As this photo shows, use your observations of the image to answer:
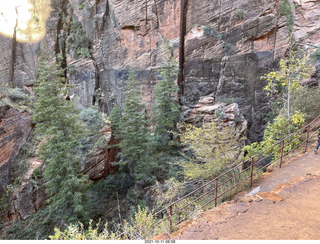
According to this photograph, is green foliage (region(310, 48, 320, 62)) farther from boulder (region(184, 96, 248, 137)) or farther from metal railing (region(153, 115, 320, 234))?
metal railing (region(153, 115, 320, 234))

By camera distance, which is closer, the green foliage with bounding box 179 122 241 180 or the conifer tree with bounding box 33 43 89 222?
the green foliage with bounding box 179 122 241 180

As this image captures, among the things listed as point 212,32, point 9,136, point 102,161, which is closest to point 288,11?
point 212,32

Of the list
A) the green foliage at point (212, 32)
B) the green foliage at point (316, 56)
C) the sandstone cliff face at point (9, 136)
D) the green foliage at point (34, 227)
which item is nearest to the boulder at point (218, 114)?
the green foliage at point (212, 32)

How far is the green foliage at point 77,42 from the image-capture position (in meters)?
21.8

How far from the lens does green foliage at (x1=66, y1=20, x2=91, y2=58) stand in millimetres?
21828

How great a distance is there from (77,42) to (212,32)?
52.4 ft

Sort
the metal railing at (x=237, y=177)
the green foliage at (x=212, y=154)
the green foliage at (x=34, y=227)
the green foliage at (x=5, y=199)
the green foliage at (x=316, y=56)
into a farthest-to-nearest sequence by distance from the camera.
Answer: the green foliage at (x=316, y=56), the green foliage at (x=5, y=199), the green foliage at (x=34, y=227), the green foliage at (x=212, y=154), the metal railing at (x=237, y=177)

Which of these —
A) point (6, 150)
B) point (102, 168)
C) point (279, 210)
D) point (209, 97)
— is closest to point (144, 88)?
point (209, 97)

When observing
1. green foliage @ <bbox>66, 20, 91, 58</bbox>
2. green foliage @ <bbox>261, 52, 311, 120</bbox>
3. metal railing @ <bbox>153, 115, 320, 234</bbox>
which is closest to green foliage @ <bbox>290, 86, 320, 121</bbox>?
metal railing @ <bbox>153, 115, 320, 234</bbox>

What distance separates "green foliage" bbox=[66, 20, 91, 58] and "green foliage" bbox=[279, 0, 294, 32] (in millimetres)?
20711

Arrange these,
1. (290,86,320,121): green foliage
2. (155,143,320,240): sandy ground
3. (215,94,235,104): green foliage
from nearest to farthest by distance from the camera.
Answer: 1. (155,143,320,240): sandy ground
2. (290,86,320,121): green foliage
3. (215,94,235,104): green foliage

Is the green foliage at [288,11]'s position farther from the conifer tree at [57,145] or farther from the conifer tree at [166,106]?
the conifer tree at [57,145]

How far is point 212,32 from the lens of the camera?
696 inches

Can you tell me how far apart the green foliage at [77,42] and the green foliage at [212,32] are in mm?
13907
